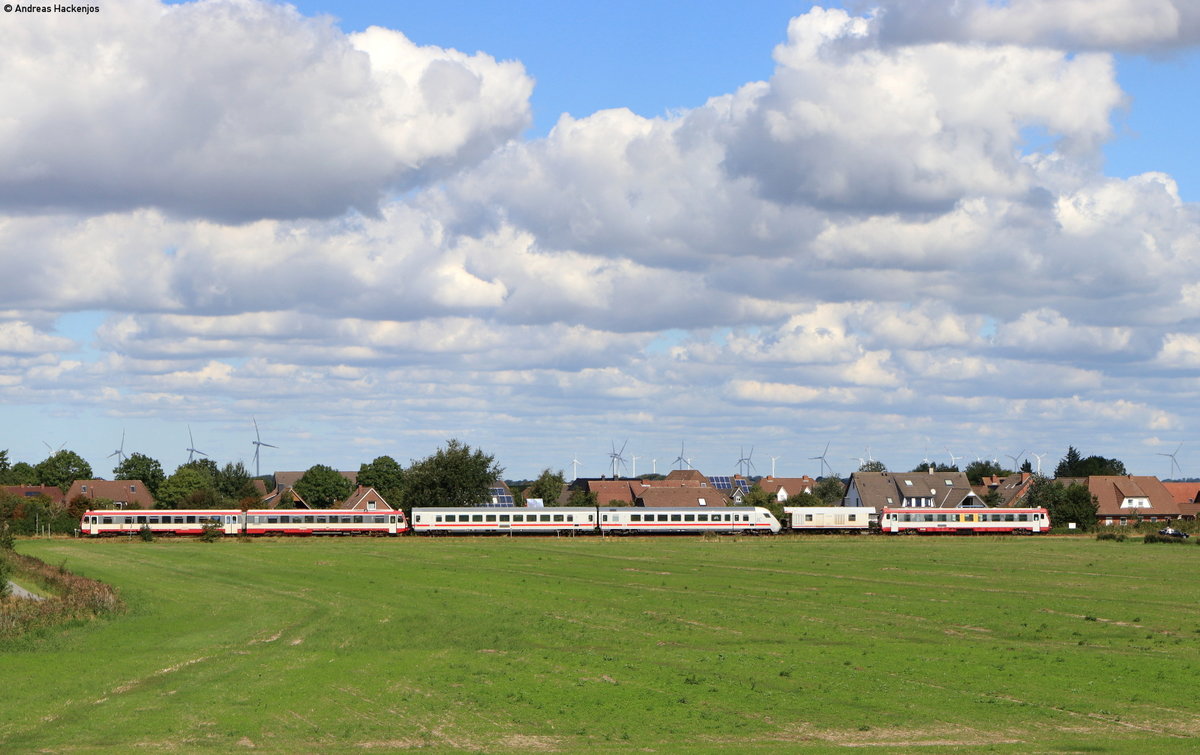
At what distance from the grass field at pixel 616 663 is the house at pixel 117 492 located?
112043 millimetres

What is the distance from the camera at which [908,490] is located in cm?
16775

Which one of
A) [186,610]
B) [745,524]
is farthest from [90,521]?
[186,610]

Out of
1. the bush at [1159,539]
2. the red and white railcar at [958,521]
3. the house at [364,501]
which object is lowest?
the bush at [1159,539]

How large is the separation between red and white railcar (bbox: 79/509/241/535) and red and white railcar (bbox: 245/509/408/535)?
1.95m

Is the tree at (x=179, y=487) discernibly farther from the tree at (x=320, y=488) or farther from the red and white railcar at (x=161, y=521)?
the red and white railcar at (x=161, y=521)

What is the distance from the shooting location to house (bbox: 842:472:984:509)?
165 metres

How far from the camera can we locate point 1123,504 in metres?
170

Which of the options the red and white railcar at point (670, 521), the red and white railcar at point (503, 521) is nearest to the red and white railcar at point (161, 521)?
the red and white railcar at point (503, 521)

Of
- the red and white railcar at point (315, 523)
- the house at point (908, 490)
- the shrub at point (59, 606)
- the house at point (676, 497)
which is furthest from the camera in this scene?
the house at point (908, 490)

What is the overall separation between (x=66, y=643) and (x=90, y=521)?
78721 mm

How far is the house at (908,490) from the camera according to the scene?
16500 centimetres

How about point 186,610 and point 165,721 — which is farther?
point 186,610

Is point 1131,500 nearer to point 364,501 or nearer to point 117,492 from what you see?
point 364,501

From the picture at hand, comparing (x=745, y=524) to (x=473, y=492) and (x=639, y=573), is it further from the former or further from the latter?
(x=639, y=573)
